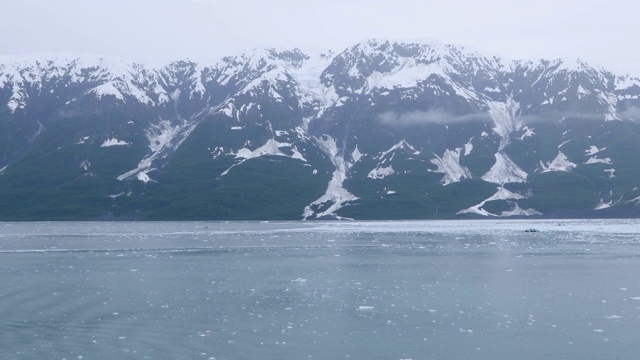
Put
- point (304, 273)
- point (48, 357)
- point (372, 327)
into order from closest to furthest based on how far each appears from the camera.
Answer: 1. point (48, 357)
2. point (372, 327)
3. point (304, 273)

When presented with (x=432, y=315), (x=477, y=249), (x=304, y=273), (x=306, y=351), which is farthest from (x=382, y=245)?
(x=306, y=351)

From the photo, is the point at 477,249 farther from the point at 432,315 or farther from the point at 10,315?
the point at 10,315

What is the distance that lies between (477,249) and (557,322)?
5314cm

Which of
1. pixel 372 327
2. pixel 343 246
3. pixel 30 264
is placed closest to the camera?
pixel 372 327

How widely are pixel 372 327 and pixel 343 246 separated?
2502 inches

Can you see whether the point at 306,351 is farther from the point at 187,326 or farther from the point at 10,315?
the point at 10,315

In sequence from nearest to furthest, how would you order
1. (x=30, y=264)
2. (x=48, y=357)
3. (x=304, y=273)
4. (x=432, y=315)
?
(x=48, y=357)
(x=432, y=315)
(x=304, y=273)
(x=30, y=264)

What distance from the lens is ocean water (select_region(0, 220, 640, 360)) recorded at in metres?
33.2

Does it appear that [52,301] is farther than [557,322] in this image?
Yes

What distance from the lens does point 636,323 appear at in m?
38.0

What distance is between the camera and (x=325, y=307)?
44719 mm

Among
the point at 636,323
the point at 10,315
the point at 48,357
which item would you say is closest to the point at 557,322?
the point at 636,323

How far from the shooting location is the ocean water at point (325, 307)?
33219 millimetres

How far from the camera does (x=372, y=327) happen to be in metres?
38.0
